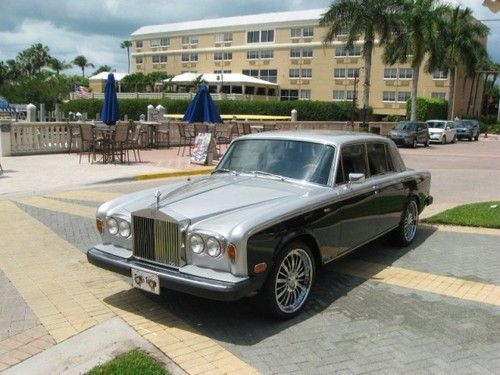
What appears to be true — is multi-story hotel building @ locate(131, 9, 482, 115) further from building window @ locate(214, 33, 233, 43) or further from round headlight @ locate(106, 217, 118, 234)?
round headlight @ locate(106, 217, 118, 234)

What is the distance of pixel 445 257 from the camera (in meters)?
6.82

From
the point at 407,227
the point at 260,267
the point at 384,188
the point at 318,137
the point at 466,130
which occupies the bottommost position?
the point at 466,130

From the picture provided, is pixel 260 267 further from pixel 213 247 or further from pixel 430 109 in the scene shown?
pixel 430 109

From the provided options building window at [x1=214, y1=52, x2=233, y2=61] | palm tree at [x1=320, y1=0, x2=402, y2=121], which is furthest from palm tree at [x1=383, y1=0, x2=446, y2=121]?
building window at [x1=214, y1=52, x2=233, y2=61]

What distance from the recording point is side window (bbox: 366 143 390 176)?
6336mm

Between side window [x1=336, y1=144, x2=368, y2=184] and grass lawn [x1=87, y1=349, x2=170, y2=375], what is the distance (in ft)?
8.79

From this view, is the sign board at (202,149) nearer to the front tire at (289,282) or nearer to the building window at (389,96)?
the front tire at (289,282)

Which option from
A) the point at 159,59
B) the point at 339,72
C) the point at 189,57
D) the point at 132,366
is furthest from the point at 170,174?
the point at 159,59

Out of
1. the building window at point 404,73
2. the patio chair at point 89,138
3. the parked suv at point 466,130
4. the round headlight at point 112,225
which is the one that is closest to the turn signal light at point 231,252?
Answer: the round headlight at point 112,225

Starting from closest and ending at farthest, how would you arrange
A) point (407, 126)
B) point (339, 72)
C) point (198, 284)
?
point (198, 284) < point (407, 126) < point (339, 72)

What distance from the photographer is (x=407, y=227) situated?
23.9 feet

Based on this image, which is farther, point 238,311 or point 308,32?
point 308,32

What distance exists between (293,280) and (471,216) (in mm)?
5528

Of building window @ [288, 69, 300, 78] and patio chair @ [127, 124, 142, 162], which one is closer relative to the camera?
patio chair @ [127, 124, 142, 162]
